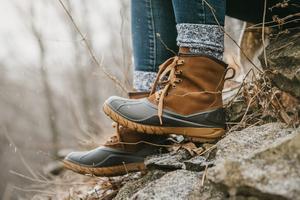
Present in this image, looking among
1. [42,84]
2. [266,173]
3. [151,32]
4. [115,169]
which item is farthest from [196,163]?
[42,84]

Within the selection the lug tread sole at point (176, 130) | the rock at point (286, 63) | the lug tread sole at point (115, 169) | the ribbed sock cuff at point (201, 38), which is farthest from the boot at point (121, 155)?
the rock at point (286, 63)

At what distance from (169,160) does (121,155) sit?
229mm

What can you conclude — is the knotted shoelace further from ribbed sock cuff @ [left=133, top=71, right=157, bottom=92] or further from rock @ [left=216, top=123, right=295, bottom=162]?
rock @ [left=216, top=123, right=295, bottom=162]

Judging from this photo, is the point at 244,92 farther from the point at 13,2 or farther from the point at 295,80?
the point at 13,2

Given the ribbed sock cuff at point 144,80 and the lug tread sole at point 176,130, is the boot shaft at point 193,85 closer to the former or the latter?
the lug tread sole at point 176,130

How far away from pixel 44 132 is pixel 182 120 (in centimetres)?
1597

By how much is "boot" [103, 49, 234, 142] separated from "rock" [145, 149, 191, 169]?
91 millimetres

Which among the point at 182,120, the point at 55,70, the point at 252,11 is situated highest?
the point at 252,11

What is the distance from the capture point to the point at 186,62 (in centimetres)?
167

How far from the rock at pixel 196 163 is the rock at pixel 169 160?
0.04 meters

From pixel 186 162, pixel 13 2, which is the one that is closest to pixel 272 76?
pixel 186 162

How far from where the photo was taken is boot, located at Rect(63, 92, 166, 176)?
72.5 inches

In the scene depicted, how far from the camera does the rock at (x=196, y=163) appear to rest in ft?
5.05

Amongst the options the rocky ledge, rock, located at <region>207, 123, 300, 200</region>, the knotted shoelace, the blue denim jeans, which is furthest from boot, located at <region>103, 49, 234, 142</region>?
rock, located at <region>207, 123, 300, 200</region>
